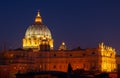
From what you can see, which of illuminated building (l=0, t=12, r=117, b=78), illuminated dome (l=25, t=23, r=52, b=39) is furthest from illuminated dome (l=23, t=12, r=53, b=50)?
illuminated building (l=0, t=12, r=117, b=78)

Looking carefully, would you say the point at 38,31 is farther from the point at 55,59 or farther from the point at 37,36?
the point at 55,59

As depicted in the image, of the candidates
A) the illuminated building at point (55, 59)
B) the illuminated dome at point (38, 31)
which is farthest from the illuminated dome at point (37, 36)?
the illuminated building at point (55, 59)

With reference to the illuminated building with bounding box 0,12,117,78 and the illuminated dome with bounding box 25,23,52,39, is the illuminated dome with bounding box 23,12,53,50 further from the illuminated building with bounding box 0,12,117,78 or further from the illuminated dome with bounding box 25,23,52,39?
the illuminated building with bounding box 0,12,117,78

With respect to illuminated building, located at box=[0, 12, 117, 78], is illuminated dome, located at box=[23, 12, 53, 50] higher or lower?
higher

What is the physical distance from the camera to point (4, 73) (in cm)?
9488

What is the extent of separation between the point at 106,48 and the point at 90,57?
656cm

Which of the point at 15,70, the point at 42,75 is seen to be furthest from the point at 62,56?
the point at 42,75

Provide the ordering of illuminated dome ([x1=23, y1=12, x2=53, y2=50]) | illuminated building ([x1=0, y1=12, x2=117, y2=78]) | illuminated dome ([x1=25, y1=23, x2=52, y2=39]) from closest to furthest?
illuminated building ([x1=0, y1=12, x2=117, y2=78])
illuminated dome ([x1=23, y1=12, x2=53, y2=50])
illuminated dome ([x1=25, y1=23, x2=52, y2=39])

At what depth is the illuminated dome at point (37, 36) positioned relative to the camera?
115625 millimetres

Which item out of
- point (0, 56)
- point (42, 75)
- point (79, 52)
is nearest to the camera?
point (42, 75)

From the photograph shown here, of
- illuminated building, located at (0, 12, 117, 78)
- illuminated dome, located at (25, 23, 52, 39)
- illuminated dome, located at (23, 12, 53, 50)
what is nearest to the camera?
illuminated building, located at (0, 12, 117, 78)

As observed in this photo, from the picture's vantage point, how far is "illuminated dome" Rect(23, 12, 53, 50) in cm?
11562

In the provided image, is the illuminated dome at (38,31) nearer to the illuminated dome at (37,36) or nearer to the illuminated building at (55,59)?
the illuminated dome at (37,36)

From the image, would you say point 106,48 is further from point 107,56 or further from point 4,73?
point 4,73
